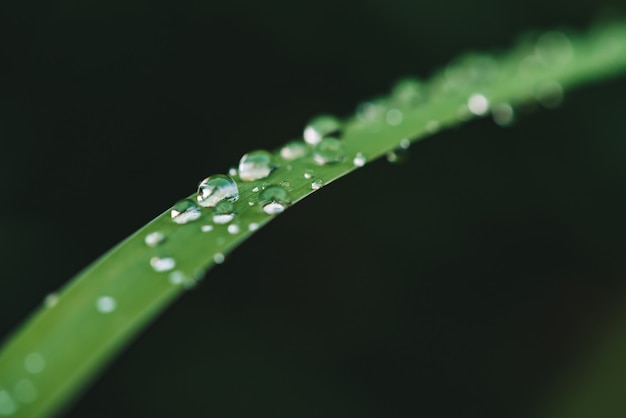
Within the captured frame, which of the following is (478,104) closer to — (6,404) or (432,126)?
(432,126)

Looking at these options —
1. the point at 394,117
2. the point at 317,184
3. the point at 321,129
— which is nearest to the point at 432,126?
the point at 394,117

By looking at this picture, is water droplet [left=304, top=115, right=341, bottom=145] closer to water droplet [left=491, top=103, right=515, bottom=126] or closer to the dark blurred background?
water droplet [left=491, top=103, right=515, bottom=126]

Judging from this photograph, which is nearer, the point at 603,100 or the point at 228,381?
the point at 228,381

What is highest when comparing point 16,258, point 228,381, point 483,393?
point 16,258

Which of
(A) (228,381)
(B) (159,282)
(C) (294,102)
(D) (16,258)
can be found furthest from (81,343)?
(C) (294,102)

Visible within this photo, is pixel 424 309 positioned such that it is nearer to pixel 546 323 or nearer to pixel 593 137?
pixel 546 323

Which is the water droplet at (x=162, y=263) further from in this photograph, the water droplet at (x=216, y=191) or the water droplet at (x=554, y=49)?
the water droplet at (x=554, y=49)
